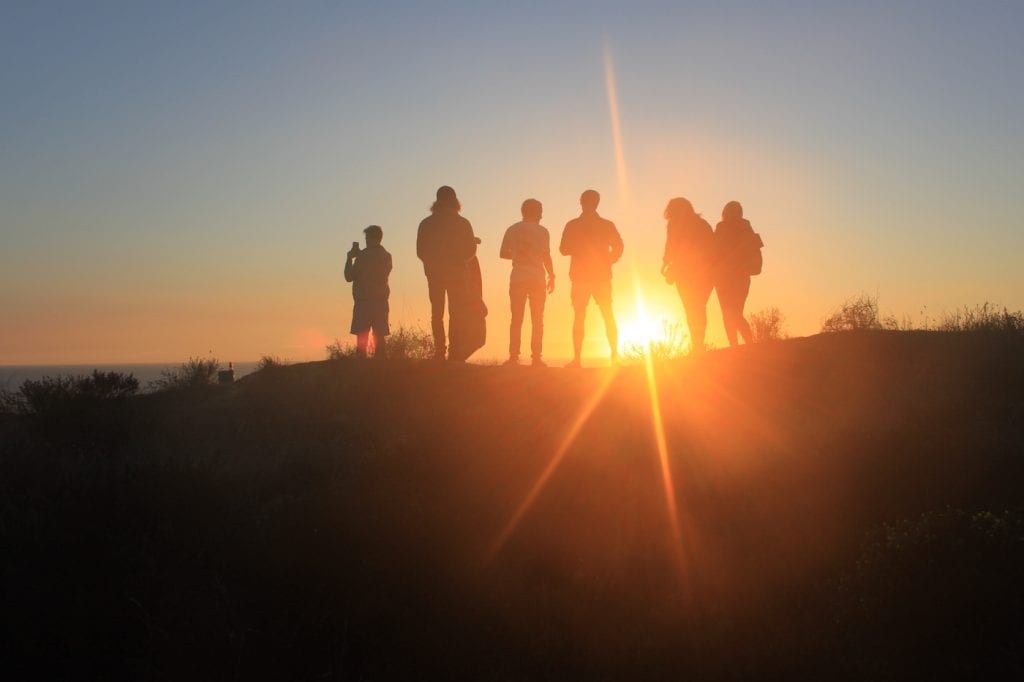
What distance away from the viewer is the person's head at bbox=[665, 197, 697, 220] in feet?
41.3

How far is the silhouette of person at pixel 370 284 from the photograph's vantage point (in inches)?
540

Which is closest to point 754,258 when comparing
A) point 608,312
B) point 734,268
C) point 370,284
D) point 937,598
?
point 734,268

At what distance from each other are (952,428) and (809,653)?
159 inches

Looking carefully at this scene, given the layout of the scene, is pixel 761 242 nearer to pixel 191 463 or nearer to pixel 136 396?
pixel 191 463

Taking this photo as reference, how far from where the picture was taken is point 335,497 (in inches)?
290

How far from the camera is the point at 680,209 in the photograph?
12.6 metres

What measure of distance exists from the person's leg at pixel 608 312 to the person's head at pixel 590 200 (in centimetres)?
109

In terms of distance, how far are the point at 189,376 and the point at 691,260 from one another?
9.09 meters

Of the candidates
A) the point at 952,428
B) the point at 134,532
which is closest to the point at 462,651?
the point at 134,532

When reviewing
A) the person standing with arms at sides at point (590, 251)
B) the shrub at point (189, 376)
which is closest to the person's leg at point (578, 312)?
the person standing with arms at sides at point (590, 251)

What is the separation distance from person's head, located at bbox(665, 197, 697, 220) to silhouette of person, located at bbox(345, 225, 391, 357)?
446 centimetres

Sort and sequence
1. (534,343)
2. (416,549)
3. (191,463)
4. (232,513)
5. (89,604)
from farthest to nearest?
(534,343)
(191,463)
(232,513)
(416,549)
(89,604)

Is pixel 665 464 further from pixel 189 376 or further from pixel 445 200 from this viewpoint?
pixel 189 376

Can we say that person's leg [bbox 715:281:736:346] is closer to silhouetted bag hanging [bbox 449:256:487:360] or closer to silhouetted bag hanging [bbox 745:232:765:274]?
silhouetted bag hanging [bbox 745:232:765:274]
